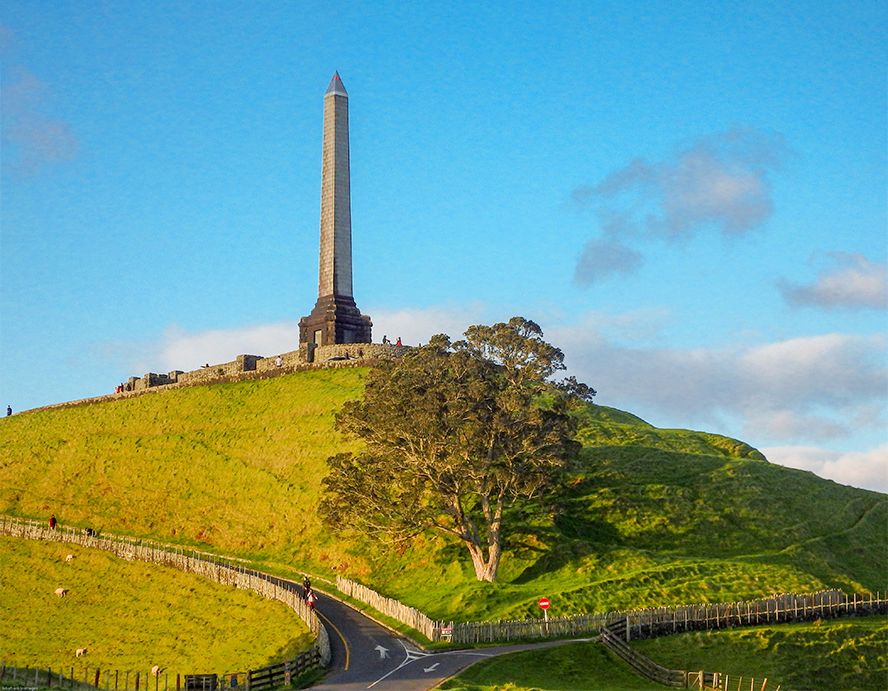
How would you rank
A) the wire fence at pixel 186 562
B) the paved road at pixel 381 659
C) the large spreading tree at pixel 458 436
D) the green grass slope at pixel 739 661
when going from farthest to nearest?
1. the large spreading tree at pixel 458 436
2. the wire fence at pixel 186 562
3. the green grass slope at pixel 739 661
4. the paved road at pixel 381 659

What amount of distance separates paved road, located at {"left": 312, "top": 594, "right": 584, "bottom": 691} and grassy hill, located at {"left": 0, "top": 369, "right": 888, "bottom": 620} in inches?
221

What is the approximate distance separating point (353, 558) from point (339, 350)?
1411 inches

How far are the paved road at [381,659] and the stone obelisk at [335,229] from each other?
50.8m

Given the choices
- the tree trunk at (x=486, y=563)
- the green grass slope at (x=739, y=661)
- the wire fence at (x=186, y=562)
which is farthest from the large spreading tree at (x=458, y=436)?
the green grass slope at (x=739, y=661)

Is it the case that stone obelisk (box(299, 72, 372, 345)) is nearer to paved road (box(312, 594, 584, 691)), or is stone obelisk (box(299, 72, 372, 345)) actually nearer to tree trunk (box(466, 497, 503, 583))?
tree trunk (box(466, 497, 503, 583))

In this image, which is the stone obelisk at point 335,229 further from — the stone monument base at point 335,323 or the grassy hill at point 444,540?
the grassy hill at point 444,540

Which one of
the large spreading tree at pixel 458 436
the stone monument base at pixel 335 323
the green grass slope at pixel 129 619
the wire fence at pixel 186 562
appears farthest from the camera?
the stone monument base at pixel 335 323

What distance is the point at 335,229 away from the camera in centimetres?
10400

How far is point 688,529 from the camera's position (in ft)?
253

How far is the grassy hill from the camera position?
66812mm

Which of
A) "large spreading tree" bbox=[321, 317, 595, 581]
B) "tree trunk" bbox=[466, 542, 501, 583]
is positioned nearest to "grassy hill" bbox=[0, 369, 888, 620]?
"tree trunk" bbox=[466, 542, 501, 583]

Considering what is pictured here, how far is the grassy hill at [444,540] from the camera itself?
66.8 meters

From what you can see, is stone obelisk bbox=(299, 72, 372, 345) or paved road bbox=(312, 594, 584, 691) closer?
paved road bbox=(312, 594, 584, 691)

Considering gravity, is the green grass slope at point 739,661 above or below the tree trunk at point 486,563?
below
